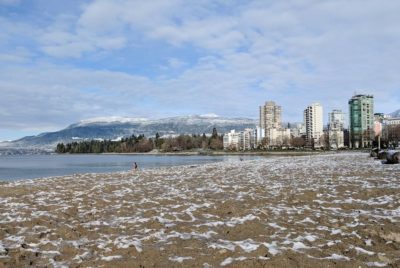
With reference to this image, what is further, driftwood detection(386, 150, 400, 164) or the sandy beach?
driftwood detection(386, 150, 400, 164)

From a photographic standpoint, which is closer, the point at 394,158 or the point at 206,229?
the point at 206,229

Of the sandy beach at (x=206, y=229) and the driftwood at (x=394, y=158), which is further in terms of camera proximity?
the driftwood at (x=394, y=158)

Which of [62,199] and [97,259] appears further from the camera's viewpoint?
[62,199]

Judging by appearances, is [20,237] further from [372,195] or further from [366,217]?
[372,195]

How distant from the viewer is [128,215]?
551 inches

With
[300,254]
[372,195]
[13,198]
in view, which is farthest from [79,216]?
[372,195]

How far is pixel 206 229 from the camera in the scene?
1174 centimetres

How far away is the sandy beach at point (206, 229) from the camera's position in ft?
30.0

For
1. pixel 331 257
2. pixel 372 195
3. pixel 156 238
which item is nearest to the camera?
pixel 331 257

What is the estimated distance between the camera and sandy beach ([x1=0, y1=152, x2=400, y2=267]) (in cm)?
916

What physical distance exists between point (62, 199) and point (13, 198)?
245 centimetres

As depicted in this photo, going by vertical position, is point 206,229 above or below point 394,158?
below

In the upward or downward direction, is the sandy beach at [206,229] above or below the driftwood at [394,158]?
below

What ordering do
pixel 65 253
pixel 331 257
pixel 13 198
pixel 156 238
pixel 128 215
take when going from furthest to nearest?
pixel 13 198
pixel 128 215
pixel 156 238
pixel 65 253
pixel 331 257
